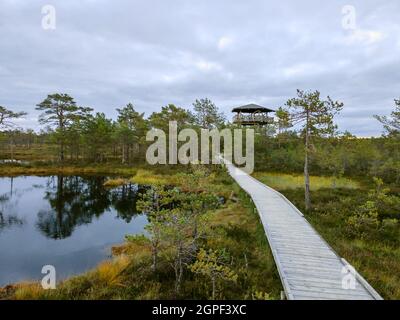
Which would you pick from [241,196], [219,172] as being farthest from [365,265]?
[219,172]

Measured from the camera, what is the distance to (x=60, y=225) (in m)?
16.9

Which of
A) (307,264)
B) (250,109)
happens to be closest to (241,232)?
(307,264)

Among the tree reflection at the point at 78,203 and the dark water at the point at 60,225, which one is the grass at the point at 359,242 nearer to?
the dark water at the point at 60,225

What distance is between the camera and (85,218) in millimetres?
18594

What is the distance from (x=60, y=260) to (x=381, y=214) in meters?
16.4

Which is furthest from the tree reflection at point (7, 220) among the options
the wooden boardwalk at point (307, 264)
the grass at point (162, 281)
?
the wooden boardwalk at point (307, 264)

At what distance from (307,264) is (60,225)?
14814 millimetres

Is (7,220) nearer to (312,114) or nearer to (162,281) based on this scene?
(162,281)

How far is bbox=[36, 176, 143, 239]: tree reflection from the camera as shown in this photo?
55.6 ft

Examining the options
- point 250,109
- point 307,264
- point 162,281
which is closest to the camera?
point 307,264

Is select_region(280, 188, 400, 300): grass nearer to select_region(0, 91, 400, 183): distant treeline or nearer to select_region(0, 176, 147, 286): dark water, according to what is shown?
select_region(0, 91, 400, 183): distant treeline

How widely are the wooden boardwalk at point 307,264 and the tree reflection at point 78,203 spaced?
11.2 meters
